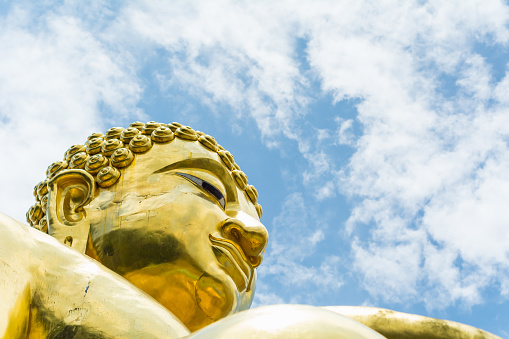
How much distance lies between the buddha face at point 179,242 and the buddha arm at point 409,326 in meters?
1.21

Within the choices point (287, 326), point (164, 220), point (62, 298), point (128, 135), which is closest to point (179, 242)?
point (164, 220)

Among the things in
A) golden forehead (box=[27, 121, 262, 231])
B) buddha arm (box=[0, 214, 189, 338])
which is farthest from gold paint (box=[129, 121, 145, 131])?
buddha arm (box=[0, 214, 189, 338])

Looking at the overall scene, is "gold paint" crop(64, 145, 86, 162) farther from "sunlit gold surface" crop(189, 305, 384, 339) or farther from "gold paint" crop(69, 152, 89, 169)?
"sunlit gold surface" crop(189, 305, 384, 339)

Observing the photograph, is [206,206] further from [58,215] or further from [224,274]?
[58,215]

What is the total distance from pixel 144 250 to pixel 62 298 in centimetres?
154

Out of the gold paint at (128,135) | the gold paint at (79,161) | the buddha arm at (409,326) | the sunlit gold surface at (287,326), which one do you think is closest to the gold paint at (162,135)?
the gold paint at (128,135)

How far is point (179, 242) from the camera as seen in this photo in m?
5.16

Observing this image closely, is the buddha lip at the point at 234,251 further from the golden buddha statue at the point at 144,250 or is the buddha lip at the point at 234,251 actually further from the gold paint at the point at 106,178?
the gold paint at the point at 106,178

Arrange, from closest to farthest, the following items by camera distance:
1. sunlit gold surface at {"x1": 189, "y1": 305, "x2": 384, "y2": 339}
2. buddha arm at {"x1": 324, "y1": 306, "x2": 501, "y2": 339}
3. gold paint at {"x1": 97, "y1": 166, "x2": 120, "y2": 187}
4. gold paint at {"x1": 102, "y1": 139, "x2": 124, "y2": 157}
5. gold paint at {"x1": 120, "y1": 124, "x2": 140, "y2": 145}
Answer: sunlit gold surface at {"x1": 189, "y1": 305, "x2": 384, "y2": 339}, buddha arm at {"x1": 324, "y1": 306, "x2": 501, "y2": 339}, gold paint at {"x1": 97, "y1": 166, "x2": 120, "y2": 187}, gold paint at {"x1": 102, "y1": 139, "x2": 124, "y2": 157}, gold paint at {"x1": 120, "y1": 124, "x2": 140, "y2": 145}

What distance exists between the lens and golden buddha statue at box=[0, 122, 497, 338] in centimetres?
350

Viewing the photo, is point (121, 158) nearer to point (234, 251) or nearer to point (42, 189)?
point (42, 189)

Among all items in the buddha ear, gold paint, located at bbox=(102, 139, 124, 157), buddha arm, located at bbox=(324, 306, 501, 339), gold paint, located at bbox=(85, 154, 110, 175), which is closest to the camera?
buddha arm, located at bbox=(324, 306, 501, 339)

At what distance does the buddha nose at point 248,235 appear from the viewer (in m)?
5.23

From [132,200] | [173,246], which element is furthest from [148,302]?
[132,200]
